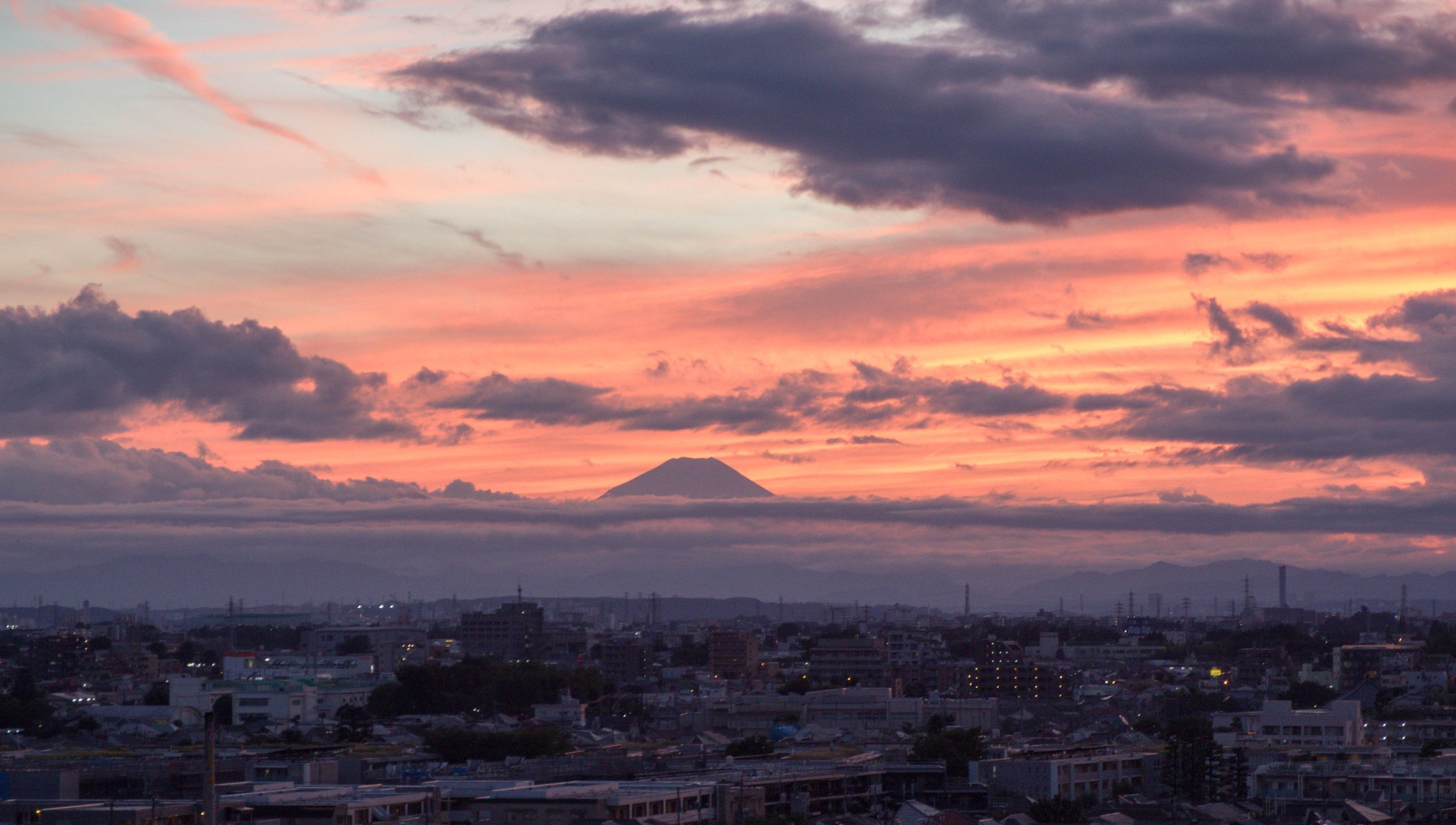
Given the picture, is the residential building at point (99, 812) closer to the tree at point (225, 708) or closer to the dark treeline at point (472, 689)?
the tree at point (225, 708)

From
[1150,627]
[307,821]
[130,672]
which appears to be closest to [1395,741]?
[307,821]

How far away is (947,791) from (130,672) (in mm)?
70734

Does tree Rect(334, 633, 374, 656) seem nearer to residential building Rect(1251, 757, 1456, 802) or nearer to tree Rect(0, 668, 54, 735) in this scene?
tree Rect(0, 668, 54, 735)

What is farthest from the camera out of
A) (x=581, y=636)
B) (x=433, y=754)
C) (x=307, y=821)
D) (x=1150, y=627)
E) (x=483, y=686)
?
(x=1150, y=627)

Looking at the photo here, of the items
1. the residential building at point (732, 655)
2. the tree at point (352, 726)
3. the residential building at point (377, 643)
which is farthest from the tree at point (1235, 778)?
the residential building at point (377, 643)

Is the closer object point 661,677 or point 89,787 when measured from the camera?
point 89,787

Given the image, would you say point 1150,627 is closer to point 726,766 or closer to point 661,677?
point 661,677

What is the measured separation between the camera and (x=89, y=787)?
34781mm

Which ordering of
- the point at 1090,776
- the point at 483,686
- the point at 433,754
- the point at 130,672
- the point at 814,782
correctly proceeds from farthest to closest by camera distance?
the point at 130,672 → the point at 483,686 → the point at 433,754 → the point at 1090,776 → the point at 814,782

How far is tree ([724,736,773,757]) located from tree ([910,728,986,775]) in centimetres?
422

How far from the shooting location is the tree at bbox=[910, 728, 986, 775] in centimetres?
4291

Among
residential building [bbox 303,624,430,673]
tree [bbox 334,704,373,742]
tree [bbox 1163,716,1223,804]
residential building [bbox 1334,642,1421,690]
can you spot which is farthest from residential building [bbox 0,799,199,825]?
residential building [bbox 303,624,430,673]

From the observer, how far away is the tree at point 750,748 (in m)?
48.9

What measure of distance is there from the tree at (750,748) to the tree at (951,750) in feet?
13.9
